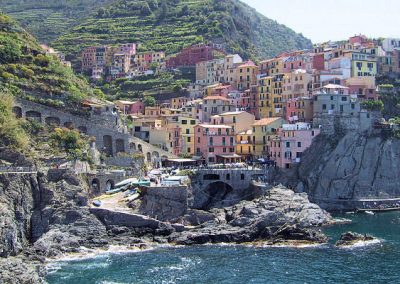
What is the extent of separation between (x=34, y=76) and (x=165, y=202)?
94.9 ft

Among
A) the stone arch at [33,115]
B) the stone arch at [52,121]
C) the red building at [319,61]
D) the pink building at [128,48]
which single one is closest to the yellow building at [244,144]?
the red building at [319,61]

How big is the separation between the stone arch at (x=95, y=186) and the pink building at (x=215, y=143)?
67.9 feet

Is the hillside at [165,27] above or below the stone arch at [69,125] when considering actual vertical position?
above

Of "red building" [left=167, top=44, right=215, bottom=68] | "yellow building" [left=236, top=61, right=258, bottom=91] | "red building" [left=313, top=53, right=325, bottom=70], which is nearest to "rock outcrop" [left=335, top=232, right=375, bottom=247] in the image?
"red building" [left=313, top=53, right=325, bottom=70]

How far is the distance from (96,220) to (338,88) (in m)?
43.8

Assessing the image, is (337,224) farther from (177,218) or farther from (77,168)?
(77,168)

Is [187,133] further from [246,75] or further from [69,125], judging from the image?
[246,75]

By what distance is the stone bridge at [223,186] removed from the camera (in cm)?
8269

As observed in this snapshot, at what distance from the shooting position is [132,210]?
235 ft

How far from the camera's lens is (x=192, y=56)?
136000 millimetres

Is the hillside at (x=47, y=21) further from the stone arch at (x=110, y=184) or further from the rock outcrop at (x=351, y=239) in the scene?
the rock outcrop at (x=351, y=239)

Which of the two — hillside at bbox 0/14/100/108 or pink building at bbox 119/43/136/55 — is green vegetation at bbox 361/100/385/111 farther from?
pink building at bbox 119/43/136/55

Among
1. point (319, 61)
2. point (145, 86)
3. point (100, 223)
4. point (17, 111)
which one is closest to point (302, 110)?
point (319, 61)

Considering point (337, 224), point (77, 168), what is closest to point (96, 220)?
point (77, 168)
